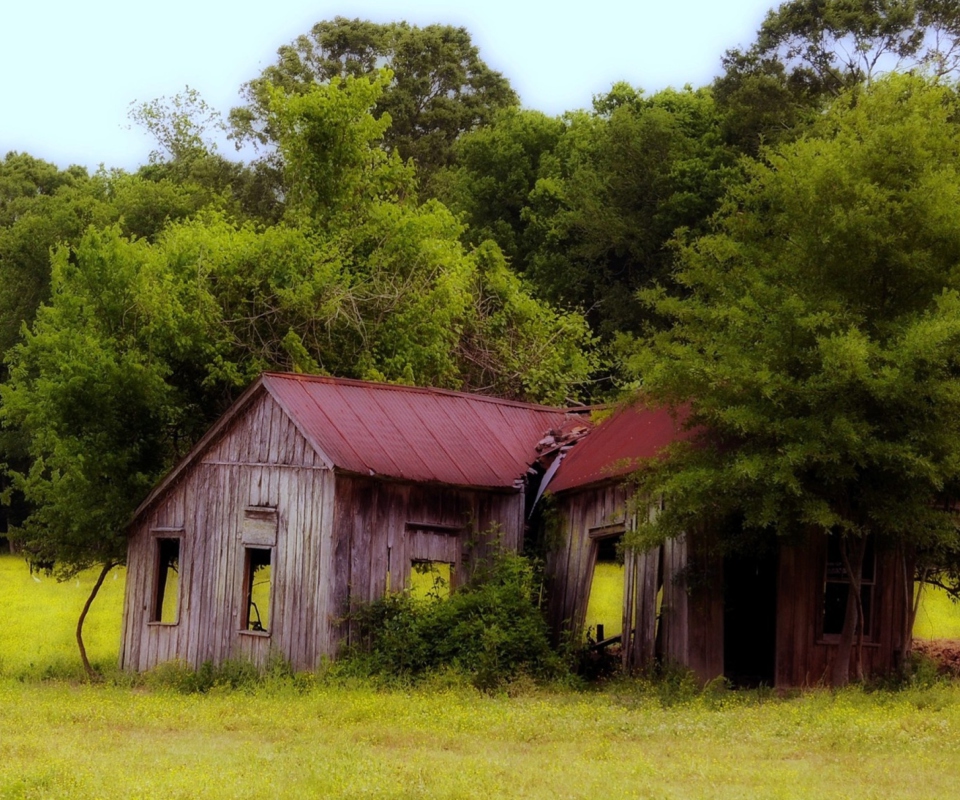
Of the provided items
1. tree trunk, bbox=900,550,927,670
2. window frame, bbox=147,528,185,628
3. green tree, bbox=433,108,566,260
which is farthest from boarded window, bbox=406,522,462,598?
green tree, bbox=433,108,566,260

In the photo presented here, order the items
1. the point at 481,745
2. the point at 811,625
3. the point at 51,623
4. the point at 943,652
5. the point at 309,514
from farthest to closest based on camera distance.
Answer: the point at 51,623 → the point at 943,652 → the point at 309,514 → the point at 811,625 → the point at 481,745

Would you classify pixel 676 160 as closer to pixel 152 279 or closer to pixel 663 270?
pixel 663 270

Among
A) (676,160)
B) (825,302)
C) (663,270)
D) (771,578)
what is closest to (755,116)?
(676,160)

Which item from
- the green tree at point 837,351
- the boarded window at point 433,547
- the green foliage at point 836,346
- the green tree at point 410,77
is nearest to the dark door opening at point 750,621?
the green tree at point 837,351

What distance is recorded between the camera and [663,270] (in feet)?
139

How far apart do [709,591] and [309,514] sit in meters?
6.48

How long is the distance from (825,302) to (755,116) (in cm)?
2476

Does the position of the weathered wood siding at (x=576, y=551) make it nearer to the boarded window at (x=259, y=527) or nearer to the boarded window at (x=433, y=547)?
the boarded window at (x=433, y=547)

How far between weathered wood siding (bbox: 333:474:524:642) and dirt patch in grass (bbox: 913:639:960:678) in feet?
22.5

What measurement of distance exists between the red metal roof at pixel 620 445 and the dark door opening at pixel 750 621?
2.60 m

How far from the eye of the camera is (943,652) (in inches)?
882

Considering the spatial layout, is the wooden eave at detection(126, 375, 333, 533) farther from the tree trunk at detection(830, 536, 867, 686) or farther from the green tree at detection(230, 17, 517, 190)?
the green tree at detection(230, 17, 517, 190)

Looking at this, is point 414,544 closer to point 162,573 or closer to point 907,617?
point 162,573

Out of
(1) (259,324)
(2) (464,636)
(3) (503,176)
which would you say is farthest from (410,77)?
(2) (464,636)
